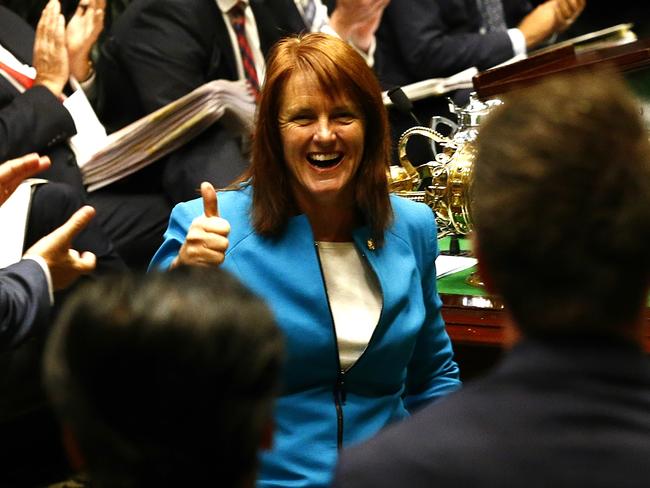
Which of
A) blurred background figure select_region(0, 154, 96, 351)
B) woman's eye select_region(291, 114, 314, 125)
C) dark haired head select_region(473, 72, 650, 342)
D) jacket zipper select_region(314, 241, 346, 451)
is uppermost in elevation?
dark haired head select_region(473, 72, 650, 342)

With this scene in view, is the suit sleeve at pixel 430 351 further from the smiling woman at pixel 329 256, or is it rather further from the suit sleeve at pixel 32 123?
the suit sleeve at pixel 32 123

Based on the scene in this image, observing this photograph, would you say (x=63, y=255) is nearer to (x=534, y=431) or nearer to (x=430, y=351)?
(x=430, y=351)

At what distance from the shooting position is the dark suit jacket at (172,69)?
3.18 metres

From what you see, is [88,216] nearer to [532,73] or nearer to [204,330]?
[204,330]

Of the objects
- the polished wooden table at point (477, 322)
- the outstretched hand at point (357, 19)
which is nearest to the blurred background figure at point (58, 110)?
the outstretched hand at point (357, 19)

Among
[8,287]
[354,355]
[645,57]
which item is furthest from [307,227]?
[645,57]

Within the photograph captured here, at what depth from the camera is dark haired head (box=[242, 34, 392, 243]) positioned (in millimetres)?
1842

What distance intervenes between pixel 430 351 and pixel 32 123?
1.41m

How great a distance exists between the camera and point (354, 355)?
179 centimetres

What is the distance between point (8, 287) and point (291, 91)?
1.76ft

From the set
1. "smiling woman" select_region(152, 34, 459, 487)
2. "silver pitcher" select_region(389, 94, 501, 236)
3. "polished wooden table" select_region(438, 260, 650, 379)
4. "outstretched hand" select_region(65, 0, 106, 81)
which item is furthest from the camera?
"outstretched hand" select_region(65, 0, 106, 81)

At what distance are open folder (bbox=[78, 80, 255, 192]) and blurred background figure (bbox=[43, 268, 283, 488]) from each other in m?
2.16

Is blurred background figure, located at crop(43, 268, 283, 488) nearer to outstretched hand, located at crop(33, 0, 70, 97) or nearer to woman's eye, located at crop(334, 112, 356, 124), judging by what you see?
woman's eye, located at crop(334, 112, 356, 124)

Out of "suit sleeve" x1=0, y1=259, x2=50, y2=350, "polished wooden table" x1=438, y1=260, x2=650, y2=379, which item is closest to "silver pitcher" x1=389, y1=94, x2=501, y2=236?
"polished wooden table" x1=438, y1=260, x2=650, y2=379
